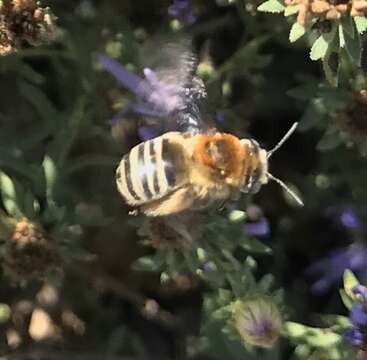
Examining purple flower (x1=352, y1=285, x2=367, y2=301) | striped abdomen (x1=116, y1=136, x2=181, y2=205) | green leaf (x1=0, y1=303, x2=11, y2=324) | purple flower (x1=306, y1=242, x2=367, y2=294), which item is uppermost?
striped abdomen (x1=116, y1=136, x2=181, y2=205)

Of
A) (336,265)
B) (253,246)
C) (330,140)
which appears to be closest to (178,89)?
(330,140)

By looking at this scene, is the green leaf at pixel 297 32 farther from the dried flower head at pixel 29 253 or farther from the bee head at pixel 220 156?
the dried flower head at pixel 29 253

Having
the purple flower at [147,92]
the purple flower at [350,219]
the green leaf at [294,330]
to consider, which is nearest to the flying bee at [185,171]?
the purple flower at [147,92]

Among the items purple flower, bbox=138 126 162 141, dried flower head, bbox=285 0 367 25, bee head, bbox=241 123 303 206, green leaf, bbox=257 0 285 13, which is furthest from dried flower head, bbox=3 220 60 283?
dried flower head, bbox=285 0 367 25

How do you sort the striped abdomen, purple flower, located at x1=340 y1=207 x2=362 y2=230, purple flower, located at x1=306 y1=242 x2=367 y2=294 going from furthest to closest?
purple flower, located at x1=306 y1=242 x2=367 y2=294 < purple flower, located at x1=340 y1=207 x2=362 y2=230 < the striped abdomen

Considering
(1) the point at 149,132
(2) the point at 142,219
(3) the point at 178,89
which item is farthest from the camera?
(2) the point at 142,219

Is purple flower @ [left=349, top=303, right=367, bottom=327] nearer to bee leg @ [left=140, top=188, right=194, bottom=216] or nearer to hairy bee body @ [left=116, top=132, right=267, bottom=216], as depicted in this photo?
hairy bee body @ [left=116, top=132, right=267, bottom=216]

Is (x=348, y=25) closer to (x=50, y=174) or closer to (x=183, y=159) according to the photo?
(x=183, y=159)

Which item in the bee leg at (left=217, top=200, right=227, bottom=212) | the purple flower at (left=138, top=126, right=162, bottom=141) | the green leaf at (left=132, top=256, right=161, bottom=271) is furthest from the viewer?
the green leaf at (left=132, top=256, right=161, bottom=271)

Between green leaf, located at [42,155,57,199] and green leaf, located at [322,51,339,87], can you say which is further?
green leaf, located at [42,155,57,199]
